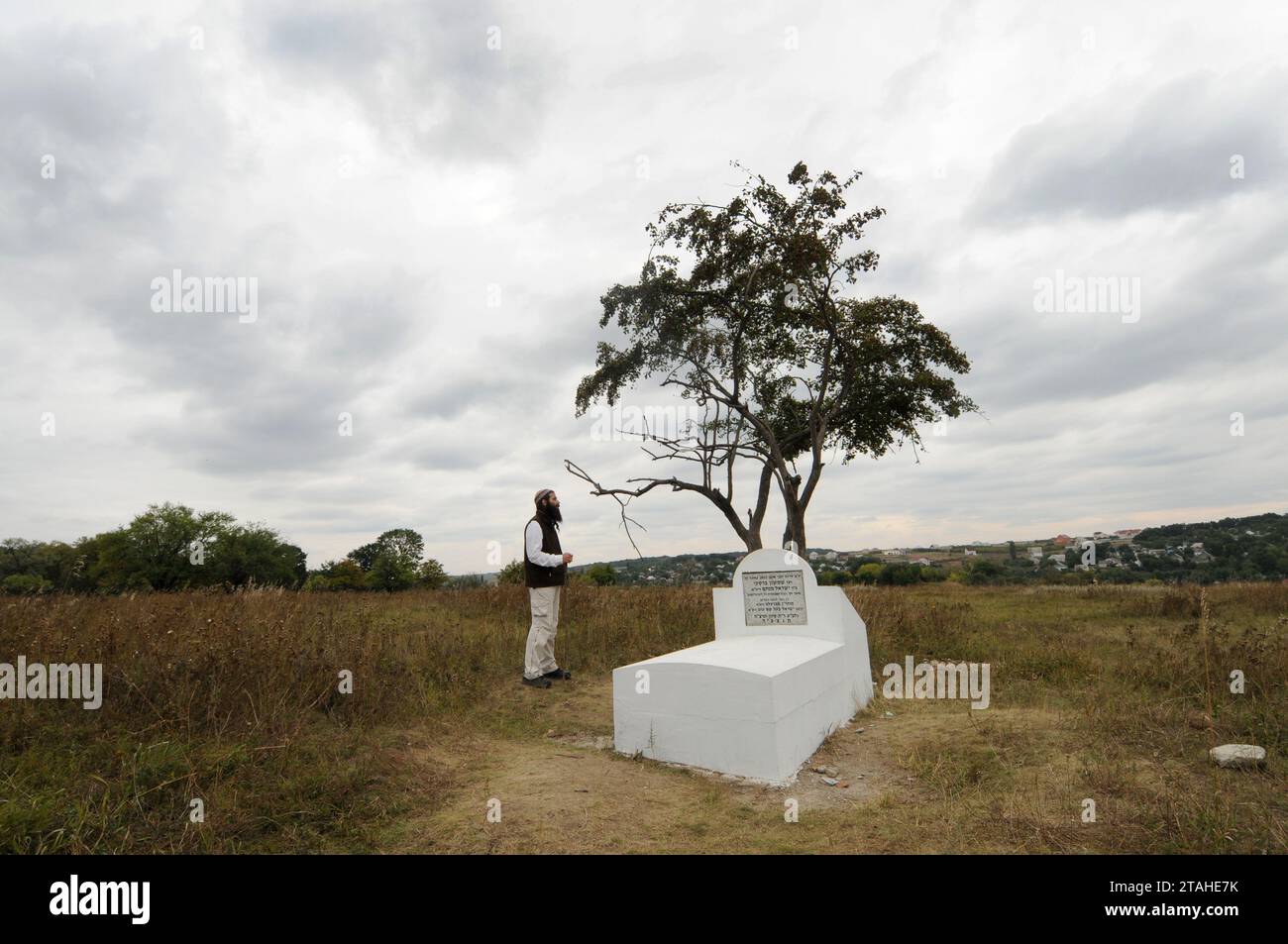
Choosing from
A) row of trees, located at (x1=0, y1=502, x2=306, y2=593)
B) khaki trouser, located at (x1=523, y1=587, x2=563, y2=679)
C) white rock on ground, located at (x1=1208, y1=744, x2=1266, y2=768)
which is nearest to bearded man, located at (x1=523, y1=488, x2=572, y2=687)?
khaki trouser, located at (x1=523, y1=587, x2=563, y2=679)

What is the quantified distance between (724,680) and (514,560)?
15636 mm

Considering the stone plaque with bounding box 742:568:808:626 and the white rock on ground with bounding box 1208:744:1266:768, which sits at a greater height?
the stone plaque with bounding box 742:568:808:626

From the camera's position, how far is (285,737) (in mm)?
5105

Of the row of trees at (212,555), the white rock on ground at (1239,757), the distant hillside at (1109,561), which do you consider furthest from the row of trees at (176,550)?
the white rock on ground at (1239,757)

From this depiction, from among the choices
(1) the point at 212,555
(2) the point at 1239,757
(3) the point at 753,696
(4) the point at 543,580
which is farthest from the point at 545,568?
(1) the point at 212,555

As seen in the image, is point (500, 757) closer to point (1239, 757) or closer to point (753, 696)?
point (753, 696)

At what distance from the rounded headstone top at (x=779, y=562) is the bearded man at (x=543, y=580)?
2.15 metres

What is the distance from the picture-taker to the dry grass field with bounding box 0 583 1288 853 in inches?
160

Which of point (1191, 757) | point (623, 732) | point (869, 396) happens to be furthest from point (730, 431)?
point (1191, 757)

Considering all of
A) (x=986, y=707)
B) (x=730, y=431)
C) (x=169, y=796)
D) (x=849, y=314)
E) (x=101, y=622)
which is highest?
(x=849, y=314)

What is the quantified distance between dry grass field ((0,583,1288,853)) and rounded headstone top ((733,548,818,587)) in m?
1.69

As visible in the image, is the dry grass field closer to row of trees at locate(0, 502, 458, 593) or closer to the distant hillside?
the distant hillside
